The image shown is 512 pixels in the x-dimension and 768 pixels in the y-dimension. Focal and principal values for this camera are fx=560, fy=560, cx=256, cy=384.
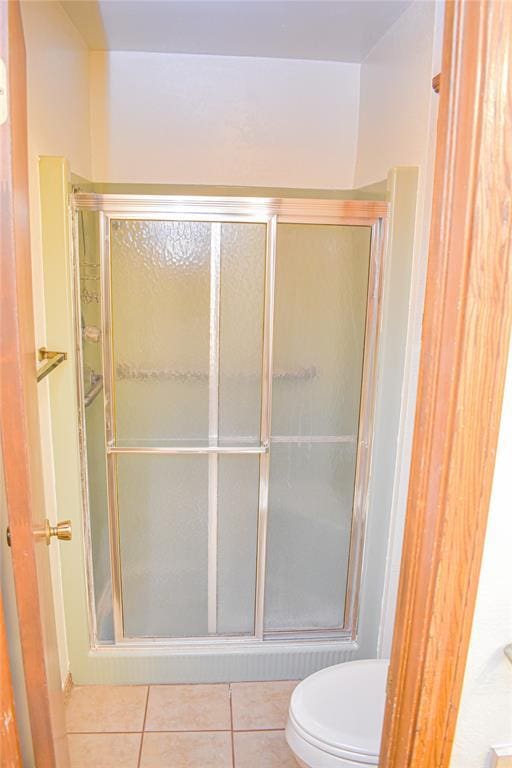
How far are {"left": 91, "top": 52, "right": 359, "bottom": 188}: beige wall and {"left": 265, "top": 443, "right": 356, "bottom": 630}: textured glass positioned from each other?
128cm

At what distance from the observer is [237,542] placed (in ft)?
7.14

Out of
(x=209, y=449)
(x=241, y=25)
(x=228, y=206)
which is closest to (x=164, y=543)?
(x=209, y=449)

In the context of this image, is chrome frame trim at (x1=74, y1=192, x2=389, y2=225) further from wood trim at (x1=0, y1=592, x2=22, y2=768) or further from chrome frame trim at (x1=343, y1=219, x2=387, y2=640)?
wood trim at (x1=0, y1=592, x2=22, y2=768)

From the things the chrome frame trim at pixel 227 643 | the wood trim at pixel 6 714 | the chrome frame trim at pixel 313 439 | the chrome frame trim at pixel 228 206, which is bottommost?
the chrome frame trim at pixel 227 643

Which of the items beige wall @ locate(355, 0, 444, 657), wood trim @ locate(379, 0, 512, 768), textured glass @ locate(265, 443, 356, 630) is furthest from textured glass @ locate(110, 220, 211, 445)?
wood trim @ locate(379, 0, 512, 768)

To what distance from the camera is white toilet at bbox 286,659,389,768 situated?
54.8 inches

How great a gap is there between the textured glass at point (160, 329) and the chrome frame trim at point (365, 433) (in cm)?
57

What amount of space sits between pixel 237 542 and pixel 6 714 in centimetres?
132

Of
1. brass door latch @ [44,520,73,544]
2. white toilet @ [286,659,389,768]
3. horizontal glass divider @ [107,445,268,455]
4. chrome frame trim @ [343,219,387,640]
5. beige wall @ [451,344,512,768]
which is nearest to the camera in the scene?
beige wall @ [451,344,512,768]

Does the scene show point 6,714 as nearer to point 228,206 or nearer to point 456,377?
point 456,377

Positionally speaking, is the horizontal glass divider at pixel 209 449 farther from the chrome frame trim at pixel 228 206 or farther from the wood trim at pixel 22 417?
the wood trim at pixel 22 417

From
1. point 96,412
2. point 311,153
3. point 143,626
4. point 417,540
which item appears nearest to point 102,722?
point 143,626

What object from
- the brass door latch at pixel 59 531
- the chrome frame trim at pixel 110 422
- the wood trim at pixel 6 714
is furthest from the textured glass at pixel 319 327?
the wood trim at pixel 6 714

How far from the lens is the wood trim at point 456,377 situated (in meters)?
0.68
